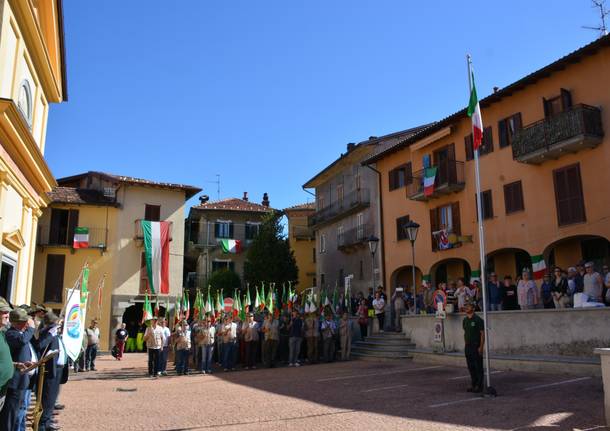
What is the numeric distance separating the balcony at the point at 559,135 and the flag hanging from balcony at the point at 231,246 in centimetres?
2808

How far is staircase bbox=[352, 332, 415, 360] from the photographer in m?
18.7

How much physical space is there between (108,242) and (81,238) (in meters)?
1.69

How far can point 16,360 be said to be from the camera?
21.4 feet

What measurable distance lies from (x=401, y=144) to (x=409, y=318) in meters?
11.8

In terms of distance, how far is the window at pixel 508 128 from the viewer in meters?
22.0

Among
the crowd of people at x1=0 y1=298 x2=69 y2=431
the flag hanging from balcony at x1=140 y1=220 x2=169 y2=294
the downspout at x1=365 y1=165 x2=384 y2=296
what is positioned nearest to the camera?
the crowd of people at x1=0 y1=298 x2=69 y2=431

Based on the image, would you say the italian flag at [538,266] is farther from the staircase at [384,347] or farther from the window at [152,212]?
the window at [152,212]

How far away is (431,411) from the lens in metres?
9.24

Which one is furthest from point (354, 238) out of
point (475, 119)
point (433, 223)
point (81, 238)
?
point (475, 119)

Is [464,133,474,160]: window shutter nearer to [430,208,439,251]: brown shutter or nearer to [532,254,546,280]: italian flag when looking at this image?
[430,208,439,251]: brown shutter

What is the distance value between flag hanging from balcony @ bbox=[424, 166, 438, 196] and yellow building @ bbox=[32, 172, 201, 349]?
1756 cm

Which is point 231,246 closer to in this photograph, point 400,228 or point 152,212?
point 152,212

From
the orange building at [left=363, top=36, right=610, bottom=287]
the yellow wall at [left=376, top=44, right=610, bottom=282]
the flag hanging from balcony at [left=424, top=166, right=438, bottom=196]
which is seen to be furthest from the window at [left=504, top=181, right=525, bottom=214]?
the flag hanging from balcony at [left=424, top=166, right=438, bottom=196]

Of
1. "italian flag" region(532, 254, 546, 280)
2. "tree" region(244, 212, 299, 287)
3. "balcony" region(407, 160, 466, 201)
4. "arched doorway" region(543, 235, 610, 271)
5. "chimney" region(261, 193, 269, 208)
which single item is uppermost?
"chimney" region(261, 193, 269, 208)
